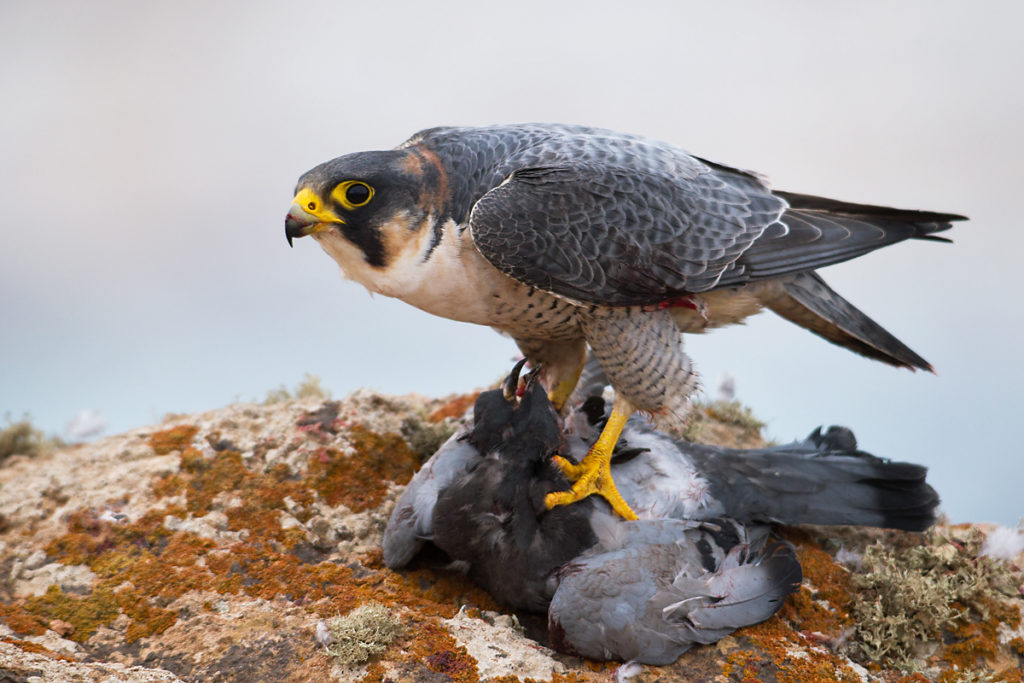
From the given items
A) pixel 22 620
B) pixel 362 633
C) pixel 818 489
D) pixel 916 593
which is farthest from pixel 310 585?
Answer: pixel 916 593

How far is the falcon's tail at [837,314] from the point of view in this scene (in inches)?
174

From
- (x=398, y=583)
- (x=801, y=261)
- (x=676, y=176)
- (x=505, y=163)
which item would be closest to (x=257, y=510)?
(x=398, y=583)

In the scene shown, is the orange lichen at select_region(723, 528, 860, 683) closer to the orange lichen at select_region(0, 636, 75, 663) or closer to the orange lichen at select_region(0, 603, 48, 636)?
the orange lichen at select_region(0, 636, 75, 663)

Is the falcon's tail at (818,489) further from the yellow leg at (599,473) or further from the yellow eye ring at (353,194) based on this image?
the yellow eye ring at (353,194)

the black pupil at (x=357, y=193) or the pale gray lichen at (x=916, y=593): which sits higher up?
the black pupil at (x=357, y=193)

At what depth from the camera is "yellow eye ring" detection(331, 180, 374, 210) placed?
364 centimetres

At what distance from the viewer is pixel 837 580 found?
13.8 ft

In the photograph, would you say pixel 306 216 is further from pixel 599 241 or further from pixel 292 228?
pixel 599 241

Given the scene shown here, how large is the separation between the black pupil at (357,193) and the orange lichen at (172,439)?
6.71ft

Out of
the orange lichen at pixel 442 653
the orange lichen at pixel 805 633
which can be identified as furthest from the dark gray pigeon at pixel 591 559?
the orange lichen at pixel 442 653

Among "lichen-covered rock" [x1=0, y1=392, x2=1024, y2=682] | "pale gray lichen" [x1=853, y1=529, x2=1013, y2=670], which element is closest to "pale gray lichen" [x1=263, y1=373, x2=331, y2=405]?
"lichen-covered rock" [x1=0, y1=392, x2=1024, y2=682]

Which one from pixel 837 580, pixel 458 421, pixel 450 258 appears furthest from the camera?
pixel 458 421

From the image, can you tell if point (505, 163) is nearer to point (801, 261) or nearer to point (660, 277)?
point (660, 277)

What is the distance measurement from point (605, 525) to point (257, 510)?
183 centimetres
